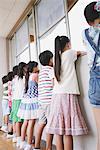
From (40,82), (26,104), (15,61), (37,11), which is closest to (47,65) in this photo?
(40,82)

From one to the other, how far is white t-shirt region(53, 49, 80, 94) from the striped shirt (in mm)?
323

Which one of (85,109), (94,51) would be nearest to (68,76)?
(85,109)

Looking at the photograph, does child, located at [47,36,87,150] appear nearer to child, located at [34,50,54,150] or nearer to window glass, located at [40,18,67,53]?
child, located at [34,50,54,150]

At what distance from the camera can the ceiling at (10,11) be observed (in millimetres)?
4004

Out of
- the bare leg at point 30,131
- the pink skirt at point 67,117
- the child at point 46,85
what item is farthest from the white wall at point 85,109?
the bare leg at point 30,131

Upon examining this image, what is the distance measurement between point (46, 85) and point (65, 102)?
0.47 meters

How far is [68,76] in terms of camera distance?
1986 millimetres

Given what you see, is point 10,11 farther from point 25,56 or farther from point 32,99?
point 32,99

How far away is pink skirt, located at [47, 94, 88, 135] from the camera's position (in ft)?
6.22

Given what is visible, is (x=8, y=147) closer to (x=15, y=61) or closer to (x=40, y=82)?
(x=40, y=82)

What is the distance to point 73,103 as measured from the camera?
6.47 ft

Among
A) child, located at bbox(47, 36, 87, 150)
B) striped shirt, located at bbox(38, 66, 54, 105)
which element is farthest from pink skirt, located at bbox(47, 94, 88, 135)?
striped shirt, located at bbox(38, 66, 54, 105)

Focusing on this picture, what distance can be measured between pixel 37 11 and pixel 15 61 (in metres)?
1.67

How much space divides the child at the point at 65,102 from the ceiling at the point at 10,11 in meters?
2.34
